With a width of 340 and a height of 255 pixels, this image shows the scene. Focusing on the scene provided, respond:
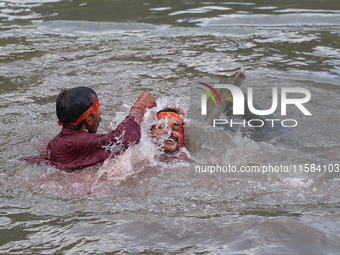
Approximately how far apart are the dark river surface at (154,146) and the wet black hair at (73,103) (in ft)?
1.68

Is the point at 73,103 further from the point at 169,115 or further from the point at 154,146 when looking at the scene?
the point at 169,115

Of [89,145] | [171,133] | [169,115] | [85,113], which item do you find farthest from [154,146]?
[85,113]

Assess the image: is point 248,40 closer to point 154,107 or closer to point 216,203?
point 154,107

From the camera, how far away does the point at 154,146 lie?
3.95 m

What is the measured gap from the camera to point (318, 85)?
6.06 m

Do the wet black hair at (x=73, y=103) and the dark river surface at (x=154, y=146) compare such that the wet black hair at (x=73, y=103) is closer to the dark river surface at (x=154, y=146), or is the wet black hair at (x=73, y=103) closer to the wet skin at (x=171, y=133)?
the dark river surface at (x=154, y=146)

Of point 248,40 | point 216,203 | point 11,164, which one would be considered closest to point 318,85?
point 248,40

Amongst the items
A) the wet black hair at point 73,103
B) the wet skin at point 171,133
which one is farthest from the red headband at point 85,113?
the wet skin at point 171,133

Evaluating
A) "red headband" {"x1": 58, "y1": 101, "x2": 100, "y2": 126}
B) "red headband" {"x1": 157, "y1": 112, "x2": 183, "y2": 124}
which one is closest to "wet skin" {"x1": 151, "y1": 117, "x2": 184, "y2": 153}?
"red headband" {"x1": 157, "y1": 112, "x2": 183, "y2": 124}

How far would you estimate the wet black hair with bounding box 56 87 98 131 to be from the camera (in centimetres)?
342

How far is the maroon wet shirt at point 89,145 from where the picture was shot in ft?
11.4

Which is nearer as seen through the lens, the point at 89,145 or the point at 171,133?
the point at 89,145

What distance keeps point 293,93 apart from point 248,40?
241cm

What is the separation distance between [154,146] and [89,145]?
700 mm
